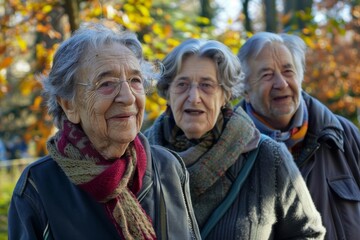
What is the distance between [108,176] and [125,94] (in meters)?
0.35

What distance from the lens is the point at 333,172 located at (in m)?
3.62

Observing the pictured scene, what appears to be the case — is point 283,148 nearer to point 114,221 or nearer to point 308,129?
point 308,129

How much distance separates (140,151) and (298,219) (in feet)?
3.39

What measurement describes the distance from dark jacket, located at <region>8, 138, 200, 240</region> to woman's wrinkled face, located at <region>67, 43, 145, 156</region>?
0.21 metres

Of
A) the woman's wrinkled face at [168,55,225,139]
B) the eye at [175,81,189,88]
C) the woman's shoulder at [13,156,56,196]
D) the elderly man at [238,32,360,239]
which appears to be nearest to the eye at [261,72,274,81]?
the elderly man at [238,32,360,239]

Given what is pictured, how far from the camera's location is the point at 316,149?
3.60m

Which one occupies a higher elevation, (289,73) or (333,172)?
(289,73)

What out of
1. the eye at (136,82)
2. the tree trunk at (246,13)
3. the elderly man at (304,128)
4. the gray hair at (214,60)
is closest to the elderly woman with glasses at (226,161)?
the gray hair at (214,60)

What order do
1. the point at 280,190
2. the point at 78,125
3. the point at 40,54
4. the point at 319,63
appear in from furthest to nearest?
the point at 319,63
the point at 40,54
the point at 280,190
the point at 78,125

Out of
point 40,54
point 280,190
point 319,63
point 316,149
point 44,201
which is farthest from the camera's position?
point 319,63

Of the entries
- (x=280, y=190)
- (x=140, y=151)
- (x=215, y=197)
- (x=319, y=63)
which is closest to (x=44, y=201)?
(x=140, y=151)

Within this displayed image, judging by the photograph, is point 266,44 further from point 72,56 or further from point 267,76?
point 72,56

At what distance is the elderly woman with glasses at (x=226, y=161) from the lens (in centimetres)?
298

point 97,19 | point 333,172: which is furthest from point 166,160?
point 97,19
